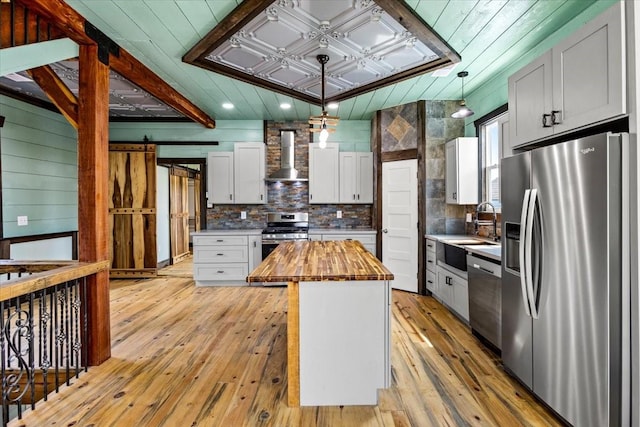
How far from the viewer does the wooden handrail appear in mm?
1848

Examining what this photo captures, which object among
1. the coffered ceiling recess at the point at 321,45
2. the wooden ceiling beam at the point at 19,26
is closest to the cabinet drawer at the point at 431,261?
the coffered ceiling recess at the point at 321,45

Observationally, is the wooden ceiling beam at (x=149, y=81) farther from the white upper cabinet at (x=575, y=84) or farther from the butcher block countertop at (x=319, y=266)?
the white upper cabinet at (x=575, y=84)

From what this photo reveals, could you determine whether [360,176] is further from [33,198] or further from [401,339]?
[33,198]

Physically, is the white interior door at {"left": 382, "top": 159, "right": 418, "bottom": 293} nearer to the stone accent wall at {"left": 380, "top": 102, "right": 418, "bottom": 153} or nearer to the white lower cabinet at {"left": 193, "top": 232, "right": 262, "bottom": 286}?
the stone accent wall at {"left": 380, "top": 102, "right": 418, "bottom": 153}

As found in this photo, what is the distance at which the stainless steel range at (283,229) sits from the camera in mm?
5078

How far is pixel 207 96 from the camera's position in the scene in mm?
4406

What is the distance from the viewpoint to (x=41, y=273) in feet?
6.98

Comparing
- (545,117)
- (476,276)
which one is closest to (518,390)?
(476,276)

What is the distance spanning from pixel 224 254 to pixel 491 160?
13.3 feet

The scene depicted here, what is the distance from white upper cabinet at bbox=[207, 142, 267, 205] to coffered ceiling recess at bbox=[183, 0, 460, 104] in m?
1.56

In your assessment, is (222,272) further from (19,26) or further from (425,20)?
(425,20)

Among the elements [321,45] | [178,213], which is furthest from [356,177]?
[178,213]

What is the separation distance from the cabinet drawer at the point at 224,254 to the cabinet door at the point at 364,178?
2.09m

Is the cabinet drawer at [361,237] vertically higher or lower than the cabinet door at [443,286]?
higher
